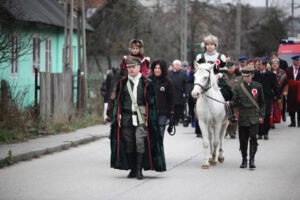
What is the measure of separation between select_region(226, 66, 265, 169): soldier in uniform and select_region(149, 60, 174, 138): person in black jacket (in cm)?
118

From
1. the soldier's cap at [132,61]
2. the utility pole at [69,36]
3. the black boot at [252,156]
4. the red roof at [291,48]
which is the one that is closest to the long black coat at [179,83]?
the utility pole at [69,36]

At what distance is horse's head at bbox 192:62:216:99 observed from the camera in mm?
11047

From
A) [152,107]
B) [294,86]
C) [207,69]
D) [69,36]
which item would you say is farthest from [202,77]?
[294,86]

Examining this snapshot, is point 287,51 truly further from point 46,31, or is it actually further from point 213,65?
point 213,65

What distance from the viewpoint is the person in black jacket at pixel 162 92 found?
38.6ft

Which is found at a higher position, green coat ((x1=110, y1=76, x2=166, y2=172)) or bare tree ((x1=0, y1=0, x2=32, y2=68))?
bare tree ((x1=0, y1=0, x2=32, y2=68))

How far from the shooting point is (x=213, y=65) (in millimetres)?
11375

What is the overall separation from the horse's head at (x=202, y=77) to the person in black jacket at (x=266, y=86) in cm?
587

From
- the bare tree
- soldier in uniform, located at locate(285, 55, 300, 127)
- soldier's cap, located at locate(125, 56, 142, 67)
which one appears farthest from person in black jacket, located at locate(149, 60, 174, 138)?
soldier in uniform, located at locate(285, 55, 300, 127)

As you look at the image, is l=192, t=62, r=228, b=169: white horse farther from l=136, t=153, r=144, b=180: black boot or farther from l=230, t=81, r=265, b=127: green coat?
l=136, t=153, r=144, b=180: black boot

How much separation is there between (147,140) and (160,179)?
647 millimetres

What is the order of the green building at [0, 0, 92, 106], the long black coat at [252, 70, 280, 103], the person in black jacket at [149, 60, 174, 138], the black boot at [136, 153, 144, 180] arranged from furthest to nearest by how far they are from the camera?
the green building at [0, 0, 92, 106] → the long black coat at [252, 70, 280, 103] → the person in black jacket at [149, 60, 174, 138] → the black boot at [136, 153, 144, 180]

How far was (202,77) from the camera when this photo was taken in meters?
11.1

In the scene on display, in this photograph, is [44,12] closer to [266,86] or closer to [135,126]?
[266,86]
